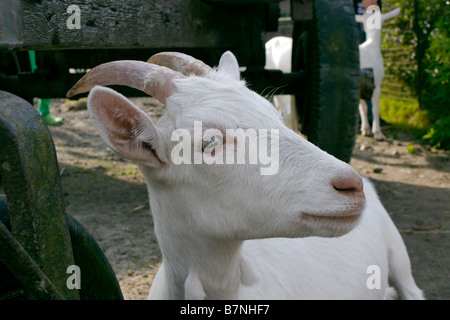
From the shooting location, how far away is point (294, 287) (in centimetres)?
239

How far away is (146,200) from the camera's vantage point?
5.08 m

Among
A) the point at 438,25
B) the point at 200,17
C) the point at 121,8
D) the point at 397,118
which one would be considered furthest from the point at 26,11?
the point at 397,118

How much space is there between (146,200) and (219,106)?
134 inches

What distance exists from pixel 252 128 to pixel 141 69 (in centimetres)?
46

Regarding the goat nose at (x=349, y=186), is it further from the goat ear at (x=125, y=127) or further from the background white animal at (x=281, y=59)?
the background white animal at (x=281, y=59)

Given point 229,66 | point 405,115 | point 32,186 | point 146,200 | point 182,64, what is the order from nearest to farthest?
point 32,186
point 182,64
point 229,66
point 146,200
point 405,115

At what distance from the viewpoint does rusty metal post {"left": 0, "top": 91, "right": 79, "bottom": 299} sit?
4.03 feet

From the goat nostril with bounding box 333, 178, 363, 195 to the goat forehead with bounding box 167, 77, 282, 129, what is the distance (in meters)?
0.35

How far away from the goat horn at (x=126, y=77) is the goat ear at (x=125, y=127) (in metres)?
0.13

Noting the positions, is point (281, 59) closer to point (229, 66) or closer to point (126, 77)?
point (229, 66)

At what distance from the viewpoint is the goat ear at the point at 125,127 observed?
1643mm

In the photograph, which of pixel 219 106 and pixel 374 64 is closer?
pixel 219 106

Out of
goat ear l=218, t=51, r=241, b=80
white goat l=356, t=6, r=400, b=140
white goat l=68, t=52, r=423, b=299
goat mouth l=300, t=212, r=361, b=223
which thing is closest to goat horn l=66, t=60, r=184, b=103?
white goat l=68, t=52, r=423, b=299

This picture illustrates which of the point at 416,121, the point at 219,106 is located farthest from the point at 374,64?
the point at 219,106
